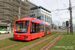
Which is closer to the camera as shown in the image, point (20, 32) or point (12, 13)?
point (20, 32)

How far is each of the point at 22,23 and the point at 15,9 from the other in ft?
145

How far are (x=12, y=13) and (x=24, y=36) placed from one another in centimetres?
4251

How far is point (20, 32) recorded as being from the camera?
28.8 ft

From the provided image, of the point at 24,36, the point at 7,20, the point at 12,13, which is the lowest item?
the point at 24,36

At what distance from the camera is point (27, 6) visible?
62969 mm

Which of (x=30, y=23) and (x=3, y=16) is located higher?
(x=3, y=16)

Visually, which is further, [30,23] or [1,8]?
[1,8]

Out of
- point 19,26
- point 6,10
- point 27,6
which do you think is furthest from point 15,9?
point 19,26

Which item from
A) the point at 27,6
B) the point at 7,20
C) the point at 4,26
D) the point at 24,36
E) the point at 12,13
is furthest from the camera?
the point at 27,6

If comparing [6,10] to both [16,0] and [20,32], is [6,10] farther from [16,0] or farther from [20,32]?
[20,32]

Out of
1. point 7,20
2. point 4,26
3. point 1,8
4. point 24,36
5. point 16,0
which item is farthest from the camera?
point 16,0

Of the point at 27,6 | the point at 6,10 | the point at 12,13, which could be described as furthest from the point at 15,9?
the point at 27,6

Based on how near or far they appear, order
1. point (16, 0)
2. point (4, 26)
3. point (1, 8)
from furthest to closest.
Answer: point (16, 0)
point (1, 8)
point (4, 26)

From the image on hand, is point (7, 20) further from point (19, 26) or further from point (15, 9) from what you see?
point (19, 26)
